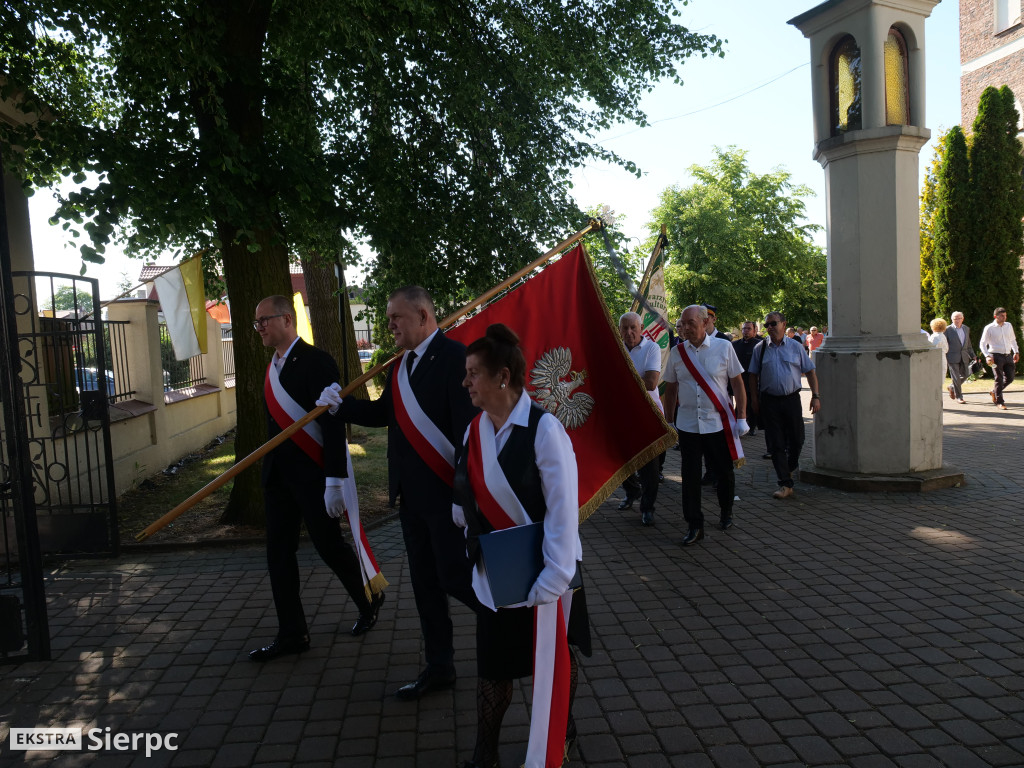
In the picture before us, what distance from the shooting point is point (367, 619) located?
5152 millimetres

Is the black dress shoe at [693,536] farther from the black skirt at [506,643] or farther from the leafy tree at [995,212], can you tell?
the leafy tree at [995,212]

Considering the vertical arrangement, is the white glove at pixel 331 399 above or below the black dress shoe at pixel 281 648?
above

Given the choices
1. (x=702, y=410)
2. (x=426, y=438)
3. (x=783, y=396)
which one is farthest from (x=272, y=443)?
(x=783, y=396)

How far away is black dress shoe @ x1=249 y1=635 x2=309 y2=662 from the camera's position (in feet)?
15.4

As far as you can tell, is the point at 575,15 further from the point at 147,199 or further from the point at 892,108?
the point at 147,199

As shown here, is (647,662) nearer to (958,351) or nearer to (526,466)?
(526,466)

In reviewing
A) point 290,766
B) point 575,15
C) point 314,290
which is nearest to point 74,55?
point 575,15

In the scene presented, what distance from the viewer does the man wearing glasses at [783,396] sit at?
29.0ft

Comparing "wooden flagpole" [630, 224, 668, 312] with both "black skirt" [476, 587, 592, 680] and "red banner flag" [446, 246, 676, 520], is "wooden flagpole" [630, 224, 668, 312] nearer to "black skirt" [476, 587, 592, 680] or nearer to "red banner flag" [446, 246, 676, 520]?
Answer: "red banner flag" [446, 246, 676, 520]

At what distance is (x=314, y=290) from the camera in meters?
14.8

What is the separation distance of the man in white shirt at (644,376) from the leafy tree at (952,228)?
2001cm

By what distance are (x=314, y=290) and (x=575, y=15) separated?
721cm

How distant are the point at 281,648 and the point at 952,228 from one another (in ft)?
84.9

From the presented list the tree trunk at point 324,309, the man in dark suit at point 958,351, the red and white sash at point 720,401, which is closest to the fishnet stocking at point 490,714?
the red and white sash at point 720,401
